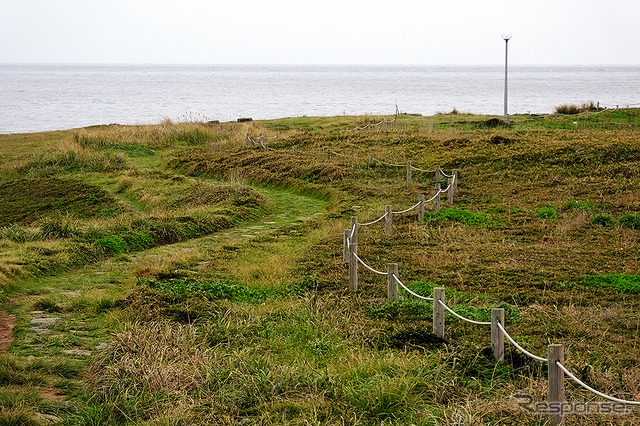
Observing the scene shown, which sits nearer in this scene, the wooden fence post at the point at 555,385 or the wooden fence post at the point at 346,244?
the wooden fence post at the point at 555,385

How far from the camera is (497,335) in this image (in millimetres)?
7875

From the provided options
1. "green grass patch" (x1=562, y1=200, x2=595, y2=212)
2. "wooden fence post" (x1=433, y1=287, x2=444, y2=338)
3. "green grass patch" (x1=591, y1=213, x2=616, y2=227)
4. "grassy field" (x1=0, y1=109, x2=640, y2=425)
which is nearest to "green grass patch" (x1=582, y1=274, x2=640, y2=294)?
"grassy field" (x1=0, y1=109, x2=640, y2=425)

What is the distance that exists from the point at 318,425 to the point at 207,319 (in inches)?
140

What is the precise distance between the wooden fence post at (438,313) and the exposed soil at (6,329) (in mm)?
5314

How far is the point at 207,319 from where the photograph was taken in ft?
32.2

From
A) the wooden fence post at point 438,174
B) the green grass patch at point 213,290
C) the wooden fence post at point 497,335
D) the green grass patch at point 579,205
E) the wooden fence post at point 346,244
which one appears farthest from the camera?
the wooden fence post at point 438,174

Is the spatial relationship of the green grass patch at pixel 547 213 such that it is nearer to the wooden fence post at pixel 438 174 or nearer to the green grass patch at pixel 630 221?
the green grass patch at pixel 630 221

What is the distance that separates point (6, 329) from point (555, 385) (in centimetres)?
728

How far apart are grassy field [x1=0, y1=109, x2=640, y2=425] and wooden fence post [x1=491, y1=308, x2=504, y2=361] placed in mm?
169

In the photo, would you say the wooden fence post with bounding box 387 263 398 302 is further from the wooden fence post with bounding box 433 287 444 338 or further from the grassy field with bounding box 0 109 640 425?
the wooden fence post with bounding box 433 287 444 338

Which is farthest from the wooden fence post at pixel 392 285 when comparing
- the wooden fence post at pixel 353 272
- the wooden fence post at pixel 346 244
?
the wooden fence post at pixel 346 244

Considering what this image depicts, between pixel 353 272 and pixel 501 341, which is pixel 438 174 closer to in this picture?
pixel 353 272

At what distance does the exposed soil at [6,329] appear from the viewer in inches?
369

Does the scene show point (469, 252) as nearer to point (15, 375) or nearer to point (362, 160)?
point (15, 375)
